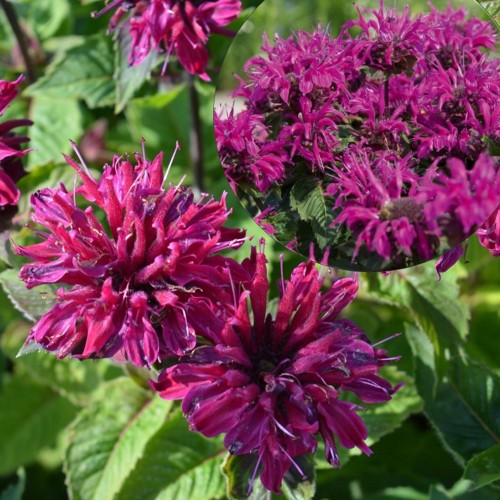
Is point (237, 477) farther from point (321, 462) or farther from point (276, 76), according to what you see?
point (276, 76)

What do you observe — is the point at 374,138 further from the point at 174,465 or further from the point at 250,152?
the point at 174,465

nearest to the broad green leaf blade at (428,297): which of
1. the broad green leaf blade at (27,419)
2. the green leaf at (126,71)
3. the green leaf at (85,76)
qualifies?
the green leaf at (126,71)

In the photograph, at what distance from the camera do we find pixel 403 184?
0.73 meters

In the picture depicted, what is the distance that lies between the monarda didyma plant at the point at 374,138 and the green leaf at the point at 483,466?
0.77 ft

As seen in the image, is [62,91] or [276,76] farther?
[62,91]

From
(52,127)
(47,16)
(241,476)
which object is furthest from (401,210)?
(47,16)

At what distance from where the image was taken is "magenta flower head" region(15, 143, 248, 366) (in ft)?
2.45

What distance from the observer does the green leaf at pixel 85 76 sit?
4.09ft

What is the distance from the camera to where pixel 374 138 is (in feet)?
2.52

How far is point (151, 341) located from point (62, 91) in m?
0.66

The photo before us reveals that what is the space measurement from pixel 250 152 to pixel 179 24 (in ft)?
0.84

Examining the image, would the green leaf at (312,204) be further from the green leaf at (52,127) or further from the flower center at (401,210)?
the green leaf at (52,127)

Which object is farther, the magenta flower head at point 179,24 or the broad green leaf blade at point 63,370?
the broad green leaf blade at point 63,370

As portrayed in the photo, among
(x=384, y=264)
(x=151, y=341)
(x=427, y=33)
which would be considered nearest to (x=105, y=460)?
(x=151, y=341)
